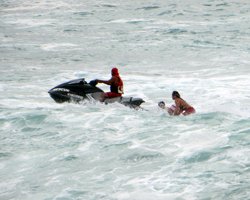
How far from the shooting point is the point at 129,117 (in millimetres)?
17500

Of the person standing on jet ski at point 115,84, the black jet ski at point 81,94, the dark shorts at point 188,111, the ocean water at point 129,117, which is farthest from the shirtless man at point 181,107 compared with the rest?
the person standing on jet ski at point 115,84

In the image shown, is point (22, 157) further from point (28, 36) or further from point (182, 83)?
point (28, 36)

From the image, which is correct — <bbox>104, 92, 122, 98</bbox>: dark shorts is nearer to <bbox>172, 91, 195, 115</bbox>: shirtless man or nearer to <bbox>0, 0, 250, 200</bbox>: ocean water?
<bbox>0, 0, 250, 200</bbox>: ocean water

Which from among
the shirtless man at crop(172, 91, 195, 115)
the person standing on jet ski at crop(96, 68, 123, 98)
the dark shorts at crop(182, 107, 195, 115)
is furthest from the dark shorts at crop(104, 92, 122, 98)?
the dark shorts at crop(182, 107, 195, 115)

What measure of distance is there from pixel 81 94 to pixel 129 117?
158 centimetres

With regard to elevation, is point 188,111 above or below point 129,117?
above

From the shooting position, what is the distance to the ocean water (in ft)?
42.0

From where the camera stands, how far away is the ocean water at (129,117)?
12805mm

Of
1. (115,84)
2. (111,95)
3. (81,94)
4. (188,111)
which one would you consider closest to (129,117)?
(111,95)

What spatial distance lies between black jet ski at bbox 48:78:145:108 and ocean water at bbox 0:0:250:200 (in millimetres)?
303

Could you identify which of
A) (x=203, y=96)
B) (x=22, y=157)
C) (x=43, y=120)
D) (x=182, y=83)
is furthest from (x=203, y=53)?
(x=22, y=157)

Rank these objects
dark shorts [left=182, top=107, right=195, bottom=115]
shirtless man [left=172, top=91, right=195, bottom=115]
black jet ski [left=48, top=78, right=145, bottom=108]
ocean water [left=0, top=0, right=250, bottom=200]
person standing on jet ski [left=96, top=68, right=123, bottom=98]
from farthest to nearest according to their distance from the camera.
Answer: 1. black jet ski [left=48, top=78, right=145, bottom=108]
2. person standing on jet ski [left=96, top=68, right=123, bottom=98]
3. dark shorts [left=182, top=107, right=195, bottom=115]
4. shirtless man [left=172, top=91, right=195, bottom=115]
5. ocean water [left=0, top=0, right=250, bottom=200]

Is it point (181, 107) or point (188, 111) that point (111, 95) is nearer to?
point (181, 107)

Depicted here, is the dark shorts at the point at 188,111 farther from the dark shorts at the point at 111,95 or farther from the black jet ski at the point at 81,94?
the dark shorts at the point at 111,95
